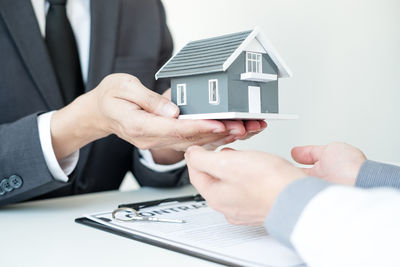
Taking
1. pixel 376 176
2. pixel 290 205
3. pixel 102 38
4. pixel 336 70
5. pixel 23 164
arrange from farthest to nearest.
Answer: pixel 336 70
pixel 102 38
pixel 23 164
pixel 376 176
pixel 290 205

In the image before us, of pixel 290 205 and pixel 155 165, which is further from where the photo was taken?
pixel 155 165

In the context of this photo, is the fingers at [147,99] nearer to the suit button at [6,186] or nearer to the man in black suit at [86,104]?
the man in black suit at [86,104]

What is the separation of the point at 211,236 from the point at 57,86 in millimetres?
976

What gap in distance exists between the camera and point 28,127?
1268mm

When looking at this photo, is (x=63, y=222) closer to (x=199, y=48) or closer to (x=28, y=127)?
(x=28, y=127)

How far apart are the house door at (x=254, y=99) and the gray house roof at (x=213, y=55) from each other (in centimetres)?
11

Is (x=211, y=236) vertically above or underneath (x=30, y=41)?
underneath

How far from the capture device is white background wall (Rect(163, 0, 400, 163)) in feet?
6.62

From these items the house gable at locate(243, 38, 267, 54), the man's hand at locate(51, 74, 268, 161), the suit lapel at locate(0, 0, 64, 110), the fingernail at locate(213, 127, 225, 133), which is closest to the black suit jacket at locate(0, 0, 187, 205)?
the suit lapel at locate(0, 0, 64, 110)

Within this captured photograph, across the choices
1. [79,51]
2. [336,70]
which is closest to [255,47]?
[79,51]

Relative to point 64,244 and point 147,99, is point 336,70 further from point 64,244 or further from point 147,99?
point 64,244

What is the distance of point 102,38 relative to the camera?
5.83 ft

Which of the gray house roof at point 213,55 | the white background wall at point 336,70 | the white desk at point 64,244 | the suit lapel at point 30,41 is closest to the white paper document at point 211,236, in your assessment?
the white desk at point 64,244

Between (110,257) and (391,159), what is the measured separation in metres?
1.60
